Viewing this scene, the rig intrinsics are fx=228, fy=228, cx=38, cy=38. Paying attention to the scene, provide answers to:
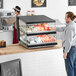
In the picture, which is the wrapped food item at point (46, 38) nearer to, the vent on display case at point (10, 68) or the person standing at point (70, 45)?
the person standing at point (70, 45)

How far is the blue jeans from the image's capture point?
3.59 m

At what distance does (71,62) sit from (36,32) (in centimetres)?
85

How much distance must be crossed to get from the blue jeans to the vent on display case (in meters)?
1.10

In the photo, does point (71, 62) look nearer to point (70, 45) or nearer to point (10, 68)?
point (70, 45)

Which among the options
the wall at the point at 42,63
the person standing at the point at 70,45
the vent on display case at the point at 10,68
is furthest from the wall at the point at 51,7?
the vent on display case at the point at 10,68

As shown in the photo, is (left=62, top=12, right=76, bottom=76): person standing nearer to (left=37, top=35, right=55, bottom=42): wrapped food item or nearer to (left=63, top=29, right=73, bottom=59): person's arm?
(left=63, top=29, right=73, bottom=59): person's arm

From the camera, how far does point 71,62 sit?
12.0 ft

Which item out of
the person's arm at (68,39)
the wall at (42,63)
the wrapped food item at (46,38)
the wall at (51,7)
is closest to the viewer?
the wrapped food item at (46,38)

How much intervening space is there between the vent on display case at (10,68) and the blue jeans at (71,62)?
1099 millimetres

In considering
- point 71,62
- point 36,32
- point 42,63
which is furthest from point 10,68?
point 71,62

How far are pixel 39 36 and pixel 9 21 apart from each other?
2927 mm

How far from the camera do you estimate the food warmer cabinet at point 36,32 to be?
3.20 metres

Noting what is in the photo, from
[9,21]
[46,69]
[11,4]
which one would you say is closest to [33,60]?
Result: [46,69]

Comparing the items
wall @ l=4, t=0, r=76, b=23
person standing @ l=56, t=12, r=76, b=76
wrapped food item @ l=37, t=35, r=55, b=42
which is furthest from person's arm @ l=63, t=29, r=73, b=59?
wall @ l=4, t=0, r=76, b=23
